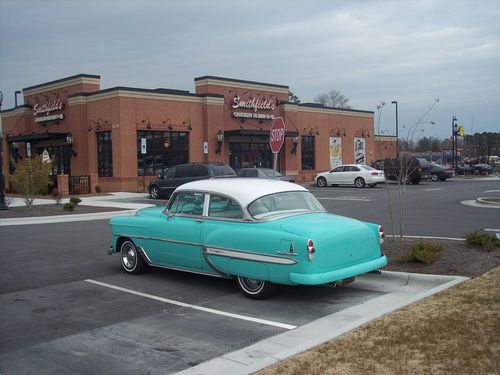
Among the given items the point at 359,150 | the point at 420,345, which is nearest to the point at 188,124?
the point at 359,150

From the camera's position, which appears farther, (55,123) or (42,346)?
(55,123)

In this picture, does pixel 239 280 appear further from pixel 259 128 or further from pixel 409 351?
pixel 259 128

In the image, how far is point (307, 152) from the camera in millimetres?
43406

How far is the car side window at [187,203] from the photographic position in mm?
8273

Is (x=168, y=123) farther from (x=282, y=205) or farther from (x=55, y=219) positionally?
(x=282, y=205)

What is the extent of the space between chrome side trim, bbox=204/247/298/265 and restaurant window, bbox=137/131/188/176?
83.5ft

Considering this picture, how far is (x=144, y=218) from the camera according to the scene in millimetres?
9070

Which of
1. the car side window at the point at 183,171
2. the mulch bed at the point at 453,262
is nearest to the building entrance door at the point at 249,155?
the car side window at the point at 183,171

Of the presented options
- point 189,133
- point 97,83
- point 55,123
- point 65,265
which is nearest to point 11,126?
point 55,123

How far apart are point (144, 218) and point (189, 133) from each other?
26401 millimetres

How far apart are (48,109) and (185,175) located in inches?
712

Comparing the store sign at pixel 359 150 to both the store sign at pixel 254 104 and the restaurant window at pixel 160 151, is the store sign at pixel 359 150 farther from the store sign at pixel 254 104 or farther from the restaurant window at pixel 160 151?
the restaurant window at pixel 160 151

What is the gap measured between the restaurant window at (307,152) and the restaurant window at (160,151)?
37.4 ft

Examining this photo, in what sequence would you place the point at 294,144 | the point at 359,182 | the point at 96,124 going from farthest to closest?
the point at 294,144, the point at 359,182, the point at 96,124
